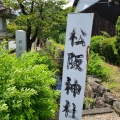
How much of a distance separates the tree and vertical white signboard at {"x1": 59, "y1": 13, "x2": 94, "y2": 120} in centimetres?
648

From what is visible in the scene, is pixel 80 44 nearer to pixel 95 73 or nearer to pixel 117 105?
pixel 117 105

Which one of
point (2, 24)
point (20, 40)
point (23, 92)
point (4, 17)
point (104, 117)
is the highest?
point (4, 17)

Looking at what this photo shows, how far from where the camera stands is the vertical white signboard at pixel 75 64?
3279 mm

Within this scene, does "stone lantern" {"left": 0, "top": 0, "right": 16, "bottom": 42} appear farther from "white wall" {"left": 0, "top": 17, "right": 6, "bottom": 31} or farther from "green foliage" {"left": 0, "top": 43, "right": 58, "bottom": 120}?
"green foliage" {"left": 0, "top": 43, "right": 58, "bottom": 120}

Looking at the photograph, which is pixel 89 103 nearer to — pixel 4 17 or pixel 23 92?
pixel 23 92

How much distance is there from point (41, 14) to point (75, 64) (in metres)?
6.99

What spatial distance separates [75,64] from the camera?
11.1 feet

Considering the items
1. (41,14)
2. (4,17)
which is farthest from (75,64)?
(4,17)

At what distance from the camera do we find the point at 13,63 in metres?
4.13

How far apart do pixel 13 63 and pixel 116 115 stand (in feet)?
8.13

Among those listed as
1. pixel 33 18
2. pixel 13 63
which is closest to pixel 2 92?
pixel 13 63

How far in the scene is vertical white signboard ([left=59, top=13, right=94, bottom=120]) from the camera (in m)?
3.28

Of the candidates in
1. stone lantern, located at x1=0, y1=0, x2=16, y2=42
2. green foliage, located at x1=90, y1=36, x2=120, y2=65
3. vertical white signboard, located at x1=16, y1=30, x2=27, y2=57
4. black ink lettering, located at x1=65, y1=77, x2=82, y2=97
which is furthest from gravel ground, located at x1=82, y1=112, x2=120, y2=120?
stone lantern, located at x1=0, y1=0, x2=16, y2=42

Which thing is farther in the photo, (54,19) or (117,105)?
(54,19)
